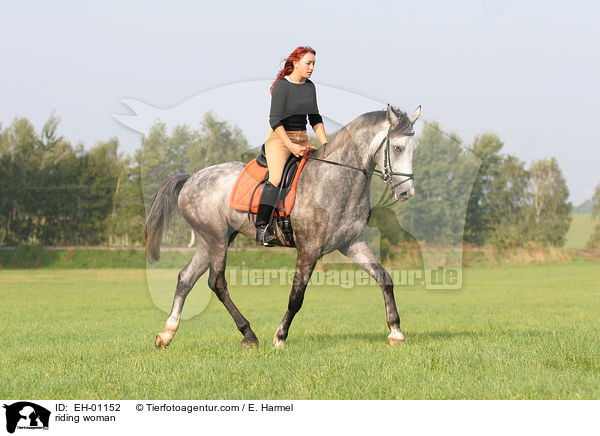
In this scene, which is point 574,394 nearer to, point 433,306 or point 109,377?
point 109,377

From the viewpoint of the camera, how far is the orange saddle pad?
7590mm

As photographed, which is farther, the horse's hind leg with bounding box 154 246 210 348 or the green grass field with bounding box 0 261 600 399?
the horse's hind leg with bounding box 154 246 210 348

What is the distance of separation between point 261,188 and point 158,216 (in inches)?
81.0

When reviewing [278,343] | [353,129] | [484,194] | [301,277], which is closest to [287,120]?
[353,129]

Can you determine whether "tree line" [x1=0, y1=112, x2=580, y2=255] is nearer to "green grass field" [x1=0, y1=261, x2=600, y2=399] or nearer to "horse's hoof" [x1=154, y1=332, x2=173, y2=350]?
"green grass field" [x1=0, y1=261, x2=600, y2=399]

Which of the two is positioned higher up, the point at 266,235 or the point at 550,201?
the point at 550,201

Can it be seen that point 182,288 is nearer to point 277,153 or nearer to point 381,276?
point 277,153

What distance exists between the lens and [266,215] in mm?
7668

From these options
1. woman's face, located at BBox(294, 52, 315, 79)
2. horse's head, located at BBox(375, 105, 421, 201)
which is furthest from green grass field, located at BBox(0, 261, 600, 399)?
woman's face, located at BBox(294, 52, 315, 79)

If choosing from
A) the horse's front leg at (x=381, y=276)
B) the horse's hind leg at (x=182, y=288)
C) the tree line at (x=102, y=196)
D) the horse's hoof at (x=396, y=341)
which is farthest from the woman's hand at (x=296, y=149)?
the tree line at (x=102, y=196)

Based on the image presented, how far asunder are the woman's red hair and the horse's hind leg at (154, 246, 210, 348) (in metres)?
2.80

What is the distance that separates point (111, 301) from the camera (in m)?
18.4
